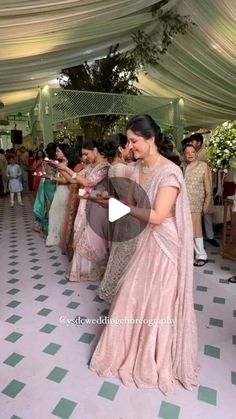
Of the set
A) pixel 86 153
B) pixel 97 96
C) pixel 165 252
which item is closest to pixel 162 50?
pixel 97 96

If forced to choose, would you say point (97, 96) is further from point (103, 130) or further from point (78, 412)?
point (78, 412)

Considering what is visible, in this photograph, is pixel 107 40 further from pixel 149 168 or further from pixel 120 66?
pixel 149 168

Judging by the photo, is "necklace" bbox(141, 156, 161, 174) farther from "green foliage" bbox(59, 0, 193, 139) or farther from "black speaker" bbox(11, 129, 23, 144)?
"black speaker" bbox(11, 129, 23, 144)

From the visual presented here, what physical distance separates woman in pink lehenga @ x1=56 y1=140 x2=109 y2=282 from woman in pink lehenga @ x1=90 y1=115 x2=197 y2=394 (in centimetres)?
95

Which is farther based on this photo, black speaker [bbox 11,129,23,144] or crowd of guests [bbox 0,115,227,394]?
black speaker [bbox 11,129,23,144]

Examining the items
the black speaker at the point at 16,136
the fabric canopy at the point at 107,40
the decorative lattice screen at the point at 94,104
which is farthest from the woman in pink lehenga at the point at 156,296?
the black speaker at the point at 16,136

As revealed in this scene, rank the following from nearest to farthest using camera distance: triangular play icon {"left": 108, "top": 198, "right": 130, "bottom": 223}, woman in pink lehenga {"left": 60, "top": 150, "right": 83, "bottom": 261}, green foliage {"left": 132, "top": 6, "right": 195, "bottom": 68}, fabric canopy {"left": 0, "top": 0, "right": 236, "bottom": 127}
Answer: triangular play icon {"left": 108, "top": 198, "right": 130, "bottom": 223} < fabric canopy {"left": 0, "top": 0, "right": 236, "bottom": 127} < woman in pink lehenga {"left": 60, "top": 150, "right": 83, "bottom": 261} < green foliage {"left": 132, "top": 6, "right": 195, "bottom": 68}

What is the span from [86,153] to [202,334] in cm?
166

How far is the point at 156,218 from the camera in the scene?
4.04ft

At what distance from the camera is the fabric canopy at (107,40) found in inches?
115
